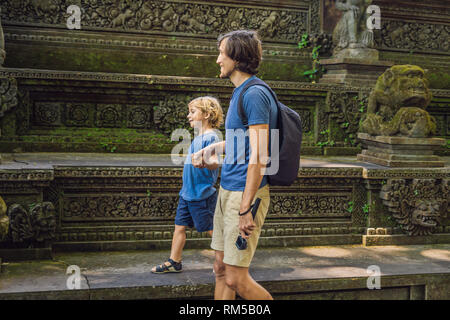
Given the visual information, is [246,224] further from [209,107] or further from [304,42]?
Result: [304,42]

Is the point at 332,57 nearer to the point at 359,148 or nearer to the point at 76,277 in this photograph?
the point at 359,148

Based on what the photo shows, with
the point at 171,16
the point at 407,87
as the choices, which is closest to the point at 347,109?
the point at 407,87

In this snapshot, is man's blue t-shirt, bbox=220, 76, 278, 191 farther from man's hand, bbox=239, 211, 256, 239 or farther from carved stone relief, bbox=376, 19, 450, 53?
carved stone relief, bbox=376, 19, 450, 53

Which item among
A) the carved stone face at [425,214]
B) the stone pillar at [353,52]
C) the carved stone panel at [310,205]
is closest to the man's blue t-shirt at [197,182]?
the carved stone panel at [310,205]

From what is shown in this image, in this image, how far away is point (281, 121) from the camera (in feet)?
11.0

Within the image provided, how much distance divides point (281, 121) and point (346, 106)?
4.37m

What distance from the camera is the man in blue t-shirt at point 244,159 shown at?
10.4 feet

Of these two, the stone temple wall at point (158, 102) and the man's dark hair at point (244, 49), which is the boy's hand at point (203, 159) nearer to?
the man's dark hair at point (244, 49)

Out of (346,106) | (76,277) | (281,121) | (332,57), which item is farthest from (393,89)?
(76,277)

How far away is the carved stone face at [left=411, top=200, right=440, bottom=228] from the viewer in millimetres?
5625

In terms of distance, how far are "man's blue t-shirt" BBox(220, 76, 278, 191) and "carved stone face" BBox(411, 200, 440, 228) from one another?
2.81 meters

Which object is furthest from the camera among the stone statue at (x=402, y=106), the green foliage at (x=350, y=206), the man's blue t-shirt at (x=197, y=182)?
the stone statue at (x=402, y=106)

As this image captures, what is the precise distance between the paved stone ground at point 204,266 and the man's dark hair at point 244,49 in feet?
5.36
